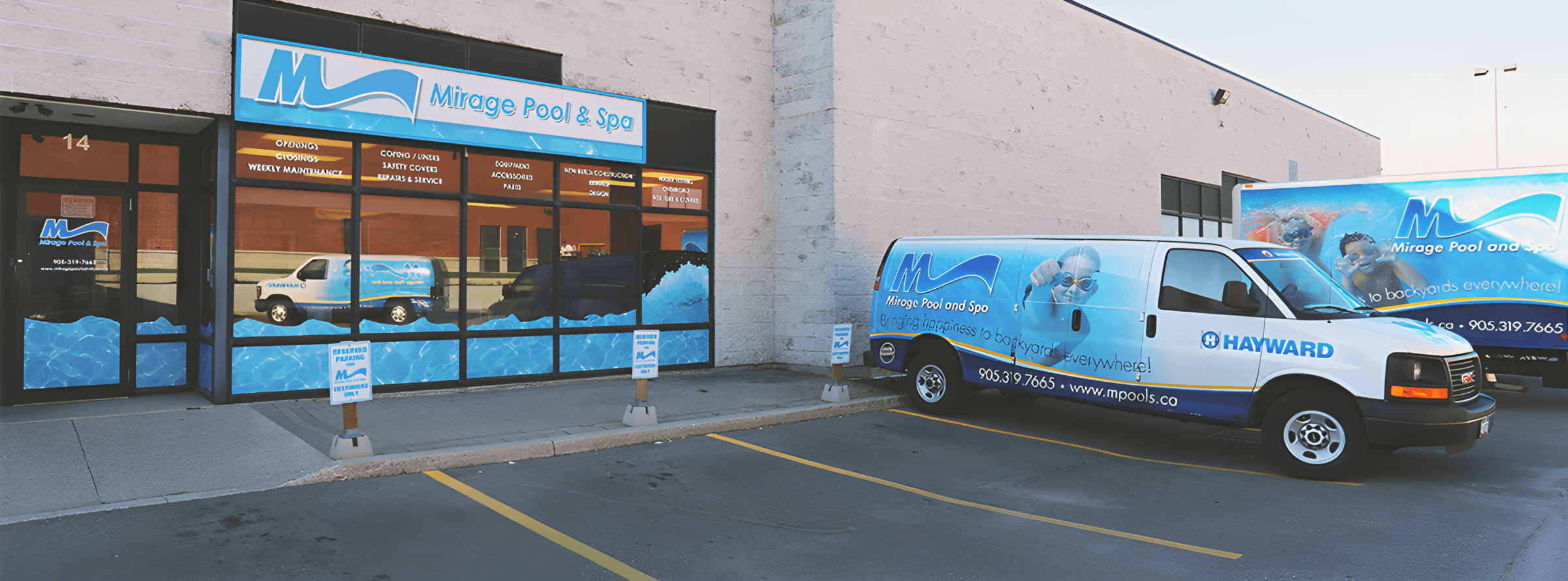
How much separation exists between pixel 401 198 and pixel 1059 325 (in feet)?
25.5

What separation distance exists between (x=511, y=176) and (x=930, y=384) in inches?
236

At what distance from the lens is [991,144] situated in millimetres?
15859

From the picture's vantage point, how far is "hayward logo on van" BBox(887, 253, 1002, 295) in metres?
9.75

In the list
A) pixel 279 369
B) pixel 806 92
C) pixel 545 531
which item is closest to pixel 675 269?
pixel 806 92

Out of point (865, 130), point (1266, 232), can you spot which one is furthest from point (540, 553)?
point (1266, 232)

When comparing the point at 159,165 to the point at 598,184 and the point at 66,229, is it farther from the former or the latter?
the point at 598,184

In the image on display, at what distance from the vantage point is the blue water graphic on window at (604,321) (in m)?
11.8

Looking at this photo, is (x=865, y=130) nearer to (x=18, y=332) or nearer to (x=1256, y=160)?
(x=18, y=332)

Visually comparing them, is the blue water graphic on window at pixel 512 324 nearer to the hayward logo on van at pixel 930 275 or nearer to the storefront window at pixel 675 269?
the storefront window at pixel 675 269

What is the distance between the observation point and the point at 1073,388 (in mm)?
8844

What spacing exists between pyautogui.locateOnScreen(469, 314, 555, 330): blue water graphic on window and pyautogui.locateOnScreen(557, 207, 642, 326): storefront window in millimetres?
253

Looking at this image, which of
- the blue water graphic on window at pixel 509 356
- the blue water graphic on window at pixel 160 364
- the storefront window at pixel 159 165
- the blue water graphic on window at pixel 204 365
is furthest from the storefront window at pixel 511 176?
the blue water graphic on window at pixel 160 364

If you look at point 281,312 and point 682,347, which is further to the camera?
point 682,347

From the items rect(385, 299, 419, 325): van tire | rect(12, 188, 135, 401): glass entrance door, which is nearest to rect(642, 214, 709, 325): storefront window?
rect(385, 299, 419, 325): van tire
